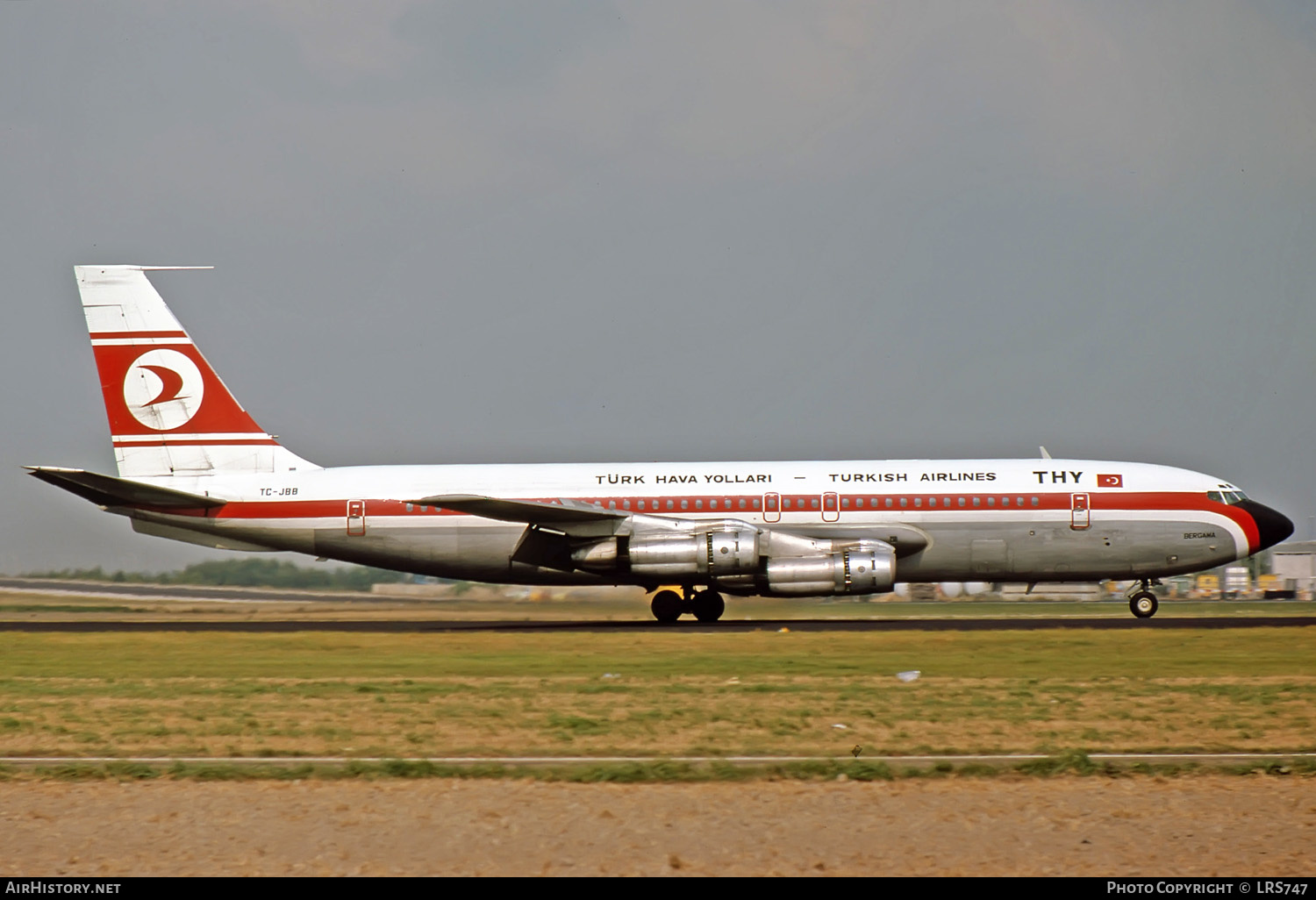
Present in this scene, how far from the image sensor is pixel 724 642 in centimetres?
2481

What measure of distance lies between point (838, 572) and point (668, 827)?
71.8 ft

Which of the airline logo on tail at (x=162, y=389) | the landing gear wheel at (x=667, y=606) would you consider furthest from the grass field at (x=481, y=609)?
the airline logo on tail at (x=162, y=389)

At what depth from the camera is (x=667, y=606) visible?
109 ft

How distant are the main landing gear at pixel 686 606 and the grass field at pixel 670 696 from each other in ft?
22.3

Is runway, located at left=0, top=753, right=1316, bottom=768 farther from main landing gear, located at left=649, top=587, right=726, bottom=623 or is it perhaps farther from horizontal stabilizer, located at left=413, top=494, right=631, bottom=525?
main landing gear, located at left=649, top=587, right=726, bottom=623

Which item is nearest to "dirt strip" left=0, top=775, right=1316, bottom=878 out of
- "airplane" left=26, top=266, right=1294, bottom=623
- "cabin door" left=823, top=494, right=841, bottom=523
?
"airplane" left=26, top=266, right=1294, bottom=623

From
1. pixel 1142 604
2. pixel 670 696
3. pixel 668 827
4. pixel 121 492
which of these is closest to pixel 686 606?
pixel 1142 604

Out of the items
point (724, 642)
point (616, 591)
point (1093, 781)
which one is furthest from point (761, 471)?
point (1093, 781)

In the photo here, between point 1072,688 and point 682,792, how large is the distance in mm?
8183

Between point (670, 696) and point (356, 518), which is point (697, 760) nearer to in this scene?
point (670, 696)

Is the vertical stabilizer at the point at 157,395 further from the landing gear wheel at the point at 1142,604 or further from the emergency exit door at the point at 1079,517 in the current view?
the landing gear wheel at the point at 1142,604

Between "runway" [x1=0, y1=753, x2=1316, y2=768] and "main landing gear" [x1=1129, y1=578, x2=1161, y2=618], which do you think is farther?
"main landing gear" [x1=1129, y1=578, x2=1161, y2=618]

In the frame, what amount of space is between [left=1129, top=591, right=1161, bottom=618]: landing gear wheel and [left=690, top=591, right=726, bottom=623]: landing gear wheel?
9.79 metres

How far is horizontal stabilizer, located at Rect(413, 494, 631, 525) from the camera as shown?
3033cm
